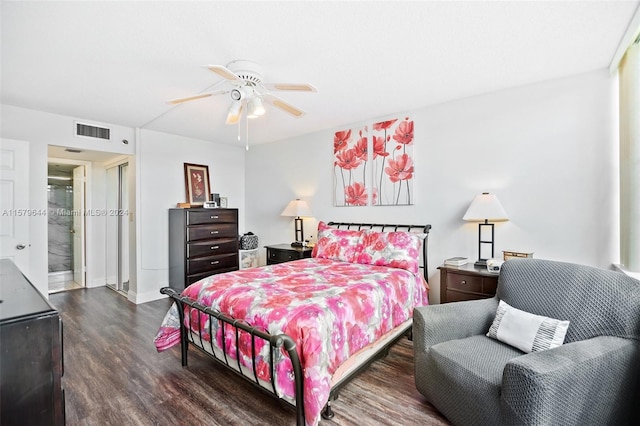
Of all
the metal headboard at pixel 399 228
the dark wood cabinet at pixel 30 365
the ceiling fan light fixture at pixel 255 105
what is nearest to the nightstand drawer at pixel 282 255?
the metal headboard at pixel 399 228

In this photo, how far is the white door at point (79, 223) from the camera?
5.26 m

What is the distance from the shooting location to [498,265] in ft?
9.05

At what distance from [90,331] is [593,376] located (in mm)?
4290

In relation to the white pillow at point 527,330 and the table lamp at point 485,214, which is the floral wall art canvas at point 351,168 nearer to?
the table lamp at point 485,214

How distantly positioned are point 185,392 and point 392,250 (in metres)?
2.17

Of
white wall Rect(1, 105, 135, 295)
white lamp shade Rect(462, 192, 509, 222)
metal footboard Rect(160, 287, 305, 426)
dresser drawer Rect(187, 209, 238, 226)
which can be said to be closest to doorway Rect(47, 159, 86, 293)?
white wall Rect(1, 105, 135, 295)

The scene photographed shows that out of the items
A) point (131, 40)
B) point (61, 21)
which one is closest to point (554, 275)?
point (131, 40)

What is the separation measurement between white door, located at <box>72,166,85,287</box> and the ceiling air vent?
146 cm

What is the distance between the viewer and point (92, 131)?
416 centimetres

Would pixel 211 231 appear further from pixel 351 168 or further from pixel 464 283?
pixel 464 283

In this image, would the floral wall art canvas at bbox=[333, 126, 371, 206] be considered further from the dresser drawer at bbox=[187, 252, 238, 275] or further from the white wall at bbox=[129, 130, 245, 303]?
the white wall at bbox=[129, 130, 245, 303]

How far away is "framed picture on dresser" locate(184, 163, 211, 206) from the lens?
505 cm

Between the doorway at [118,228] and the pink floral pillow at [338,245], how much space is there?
3.28 metres

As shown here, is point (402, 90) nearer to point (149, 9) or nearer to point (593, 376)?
point (149, 9)
